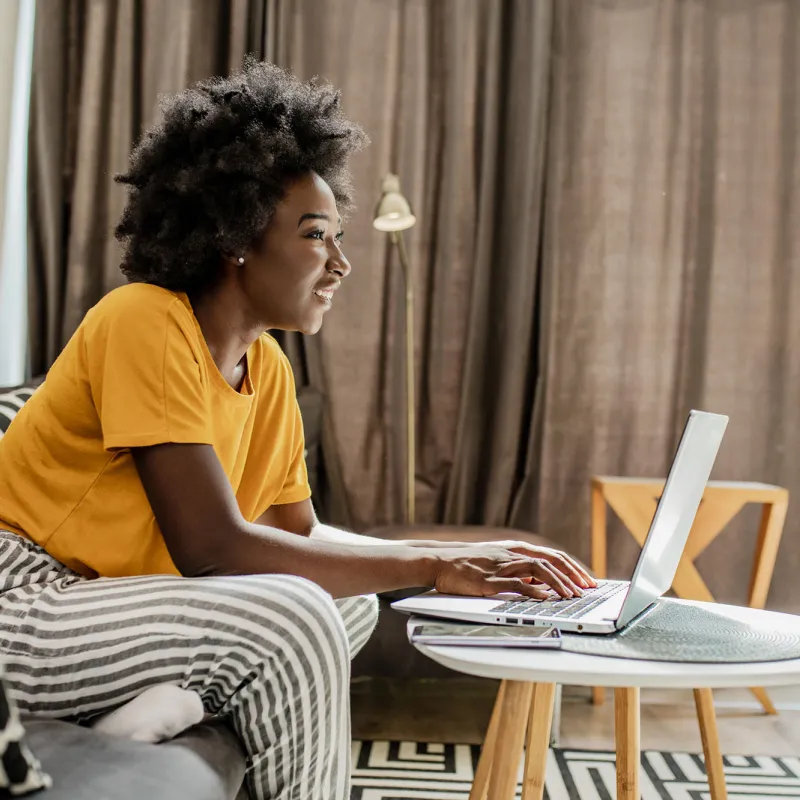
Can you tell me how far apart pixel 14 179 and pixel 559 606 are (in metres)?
2.04

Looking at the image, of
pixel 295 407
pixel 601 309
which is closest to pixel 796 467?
pixel 601 309

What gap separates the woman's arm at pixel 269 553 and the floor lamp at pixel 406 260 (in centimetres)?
127

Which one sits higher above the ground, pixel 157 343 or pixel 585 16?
pixel 585 16

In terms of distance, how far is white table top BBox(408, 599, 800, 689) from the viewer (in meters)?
0.82

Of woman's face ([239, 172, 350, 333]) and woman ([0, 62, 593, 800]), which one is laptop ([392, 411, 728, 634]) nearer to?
woman ([0, 62, 593, 800])

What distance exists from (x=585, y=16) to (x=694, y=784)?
2.01 m

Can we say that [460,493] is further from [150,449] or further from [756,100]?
[150,449]

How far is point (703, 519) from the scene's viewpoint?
7.35ft

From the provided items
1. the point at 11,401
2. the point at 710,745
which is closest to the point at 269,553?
the point at 710,745

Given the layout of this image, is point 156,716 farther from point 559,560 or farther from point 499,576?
point 559,560

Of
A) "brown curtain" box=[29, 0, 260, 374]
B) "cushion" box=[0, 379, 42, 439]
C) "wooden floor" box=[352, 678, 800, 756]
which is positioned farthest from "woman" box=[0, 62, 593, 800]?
"brown curtain" box=[29, 0, 260, 374]

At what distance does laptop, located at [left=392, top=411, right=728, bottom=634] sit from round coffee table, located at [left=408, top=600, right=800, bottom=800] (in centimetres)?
6

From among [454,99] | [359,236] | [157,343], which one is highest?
[454,99]

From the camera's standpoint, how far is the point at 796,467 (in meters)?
2.59
